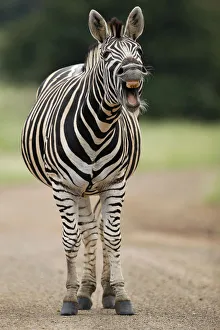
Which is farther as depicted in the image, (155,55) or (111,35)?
(155,55)

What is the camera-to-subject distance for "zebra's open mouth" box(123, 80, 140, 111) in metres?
7.72

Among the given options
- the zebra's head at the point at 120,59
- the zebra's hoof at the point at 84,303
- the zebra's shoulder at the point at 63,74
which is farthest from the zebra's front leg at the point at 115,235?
the zebra's shoulder at the point at 63,74

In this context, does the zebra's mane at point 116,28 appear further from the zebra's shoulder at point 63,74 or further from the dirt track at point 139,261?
the dirt track at point 139,261

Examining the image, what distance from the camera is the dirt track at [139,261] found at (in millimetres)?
8242

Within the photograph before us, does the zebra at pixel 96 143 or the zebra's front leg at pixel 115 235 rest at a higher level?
the zebra at pixel 96 143

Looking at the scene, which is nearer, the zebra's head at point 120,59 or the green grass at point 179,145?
the zebra's head at point 120,59

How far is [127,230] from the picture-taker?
17453mm

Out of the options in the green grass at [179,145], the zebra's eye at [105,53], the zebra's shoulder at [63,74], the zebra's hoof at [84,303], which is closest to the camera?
the zebra's eye at [105,53]

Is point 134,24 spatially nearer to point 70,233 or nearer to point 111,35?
point 111,35

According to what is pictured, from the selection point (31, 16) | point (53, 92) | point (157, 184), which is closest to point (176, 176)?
point (157, 184)

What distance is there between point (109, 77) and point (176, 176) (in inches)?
754

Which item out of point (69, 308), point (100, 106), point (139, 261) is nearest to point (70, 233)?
point (69, 308)

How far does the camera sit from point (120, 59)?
7957 mm

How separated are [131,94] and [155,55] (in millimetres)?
42908
